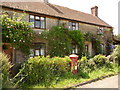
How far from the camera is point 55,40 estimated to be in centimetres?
1131

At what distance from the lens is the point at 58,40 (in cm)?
1141

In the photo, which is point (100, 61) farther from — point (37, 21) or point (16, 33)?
point (16, 33)

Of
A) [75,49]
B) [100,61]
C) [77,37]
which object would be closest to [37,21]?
[77,37]

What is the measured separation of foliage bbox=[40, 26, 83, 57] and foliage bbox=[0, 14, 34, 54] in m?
1.74

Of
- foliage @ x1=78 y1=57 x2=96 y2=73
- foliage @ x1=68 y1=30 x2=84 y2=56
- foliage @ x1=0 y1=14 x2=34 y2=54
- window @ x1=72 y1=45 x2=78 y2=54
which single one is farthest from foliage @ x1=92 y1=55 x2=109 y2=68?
foliage @ x1=0 y1=14 x2=34 y2=54

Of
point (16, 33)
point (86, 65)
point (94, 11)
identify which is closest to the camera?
point (16, 33)

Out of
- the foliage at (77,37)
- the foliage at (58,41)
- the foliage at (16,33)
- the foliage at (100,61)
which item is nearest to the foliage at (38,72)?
the foliage at (16,33)

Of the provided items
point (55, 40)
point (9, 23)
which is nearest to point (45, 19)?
point (55, 40)

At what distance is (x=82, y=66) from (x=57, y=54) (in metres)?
3.07

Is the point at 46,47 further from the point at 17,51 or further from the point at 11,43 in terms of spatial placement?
the point at 11,43

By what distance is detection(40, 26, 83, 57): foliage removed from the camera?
11039mm

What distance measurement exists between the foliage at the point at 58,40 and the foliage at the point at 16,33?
1.74 m

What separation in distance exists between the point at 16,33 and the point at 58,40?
430 centimetres

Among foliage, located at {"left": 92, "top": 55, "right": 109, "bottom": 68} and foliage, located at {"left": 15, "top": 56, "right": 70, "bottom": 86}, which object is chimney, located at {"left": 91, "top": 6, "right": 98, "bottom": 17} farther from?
foliage, located at {"left": 15, "top": 56, "right": 70, "bottom": 86}
